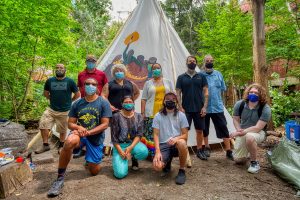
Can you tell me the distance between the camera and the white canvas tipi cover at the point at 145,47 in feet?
18.5

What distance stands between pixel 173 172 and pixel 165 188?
56 centimetres

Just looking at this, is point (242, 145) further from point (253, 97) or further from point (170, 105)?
point (170, 105)

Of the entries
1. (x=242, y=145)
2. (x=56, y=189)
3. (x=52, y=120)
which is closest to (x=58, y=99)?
(x=52, y=120)

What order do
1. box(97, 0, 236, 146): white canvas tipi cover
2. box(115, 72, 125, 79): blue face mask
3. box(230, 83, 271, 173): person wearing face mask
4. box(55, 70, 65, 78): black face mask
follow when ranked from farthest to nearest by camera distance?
box(97, 0, 236, 146): white canvas tipi cover < box(55, 70, 65, 78): black face mask < box(115, 72, 125, 79): blue face mask < box(230, 83, 271, 173): person wearing face mask

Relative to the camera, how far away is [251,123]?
408 cm

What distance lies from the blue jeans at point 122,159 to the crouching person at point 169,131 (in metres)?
0.31

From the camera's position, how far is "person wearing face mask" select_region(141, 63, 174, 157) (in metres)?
4.23

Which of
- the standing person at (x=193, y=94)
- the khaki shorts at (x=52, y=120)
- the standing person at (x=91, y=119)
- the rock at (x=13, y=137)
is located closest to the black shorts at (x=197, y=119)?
the standing person at (x=193, y=94)

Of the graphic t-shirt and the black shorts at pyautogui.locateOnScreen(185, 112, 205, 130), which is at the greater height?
the graphic t-shirt

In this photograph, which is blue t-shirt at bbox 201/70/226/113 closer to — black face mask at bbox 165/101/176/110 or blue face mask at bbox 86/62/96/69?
black face mask at bbox 165/101/176/110

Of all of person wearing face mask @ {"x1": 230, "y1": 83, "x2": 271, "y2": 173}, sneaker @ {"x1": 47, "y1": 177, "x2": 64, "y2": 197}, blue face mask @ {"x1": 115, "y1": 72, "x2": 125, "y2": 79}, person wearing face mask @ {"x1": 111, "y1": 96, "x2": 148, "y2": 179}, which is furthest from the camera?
blue face mask @ {"x1": 115, "y1": 72, "x2": 125, "y2": 79}

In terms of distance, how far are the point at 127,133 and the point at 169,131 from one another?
0.61 metres

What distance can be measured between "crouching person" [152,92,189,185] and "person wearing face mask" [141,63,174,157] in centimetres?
48

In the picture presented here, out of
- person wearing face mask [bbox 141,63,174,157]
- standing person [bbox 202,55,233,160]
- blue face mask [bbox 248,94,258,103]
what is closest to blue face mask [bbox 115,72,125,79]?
person wearing face mask [bbox 141,63,174,157]
